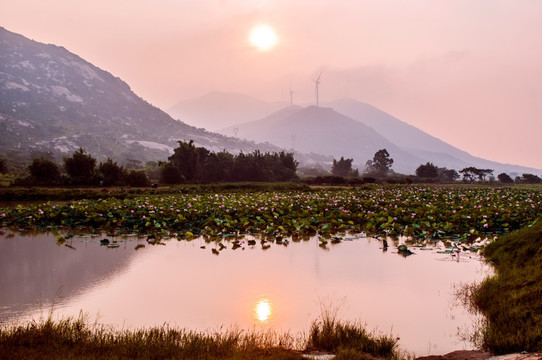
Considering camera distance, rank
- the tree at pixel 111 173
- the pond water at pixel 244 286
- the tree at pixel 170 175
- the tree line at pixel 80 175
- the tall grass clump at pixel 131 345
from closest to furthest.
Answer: the tall grass clump at pixel 131 345 < the pond water at pixel 244 286 < the tree line at pixel 80 175 < the tree at pixel 111 173 < the tree at pixel 170 175

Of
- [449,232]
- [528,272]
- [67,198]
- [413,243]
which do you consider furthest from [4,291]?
[67,198]

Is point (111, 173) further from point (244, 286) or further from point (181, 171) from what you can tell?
point (244, 286)

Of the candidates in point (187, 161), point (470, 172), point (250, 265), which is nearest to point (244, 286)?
point (250, 265)

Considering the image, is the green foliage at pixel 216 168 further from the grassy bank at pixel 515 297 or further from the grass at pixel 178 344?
the grass at pixel 178 344

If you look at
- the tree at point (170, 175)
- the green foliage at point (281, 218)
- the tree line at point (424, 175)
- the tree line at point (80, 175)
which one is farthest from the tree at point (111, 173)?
the tree line at point (424, 175)

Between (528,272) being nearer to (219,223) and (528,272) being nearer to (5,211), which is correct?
(219,223)

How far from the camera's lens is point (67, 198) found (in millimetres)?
44562

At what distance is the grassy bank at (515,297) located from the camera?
29.4 feet

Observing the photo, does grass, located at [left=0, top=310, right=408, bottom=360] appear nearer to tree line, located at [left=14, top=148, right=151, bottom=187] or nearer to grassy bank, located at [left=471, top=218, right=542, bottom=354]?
grassy bank, located at [left=471, top=218, right=542, bottom=354]

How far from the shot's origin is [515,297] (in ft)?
35.6

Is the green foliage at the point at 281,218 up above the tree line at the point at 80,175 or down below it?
below

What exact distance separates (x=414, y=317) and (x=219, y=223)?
47.4 feet

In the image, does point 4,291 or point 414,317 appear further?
point 4,291

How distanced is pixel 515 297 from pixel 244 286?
8225 mm
